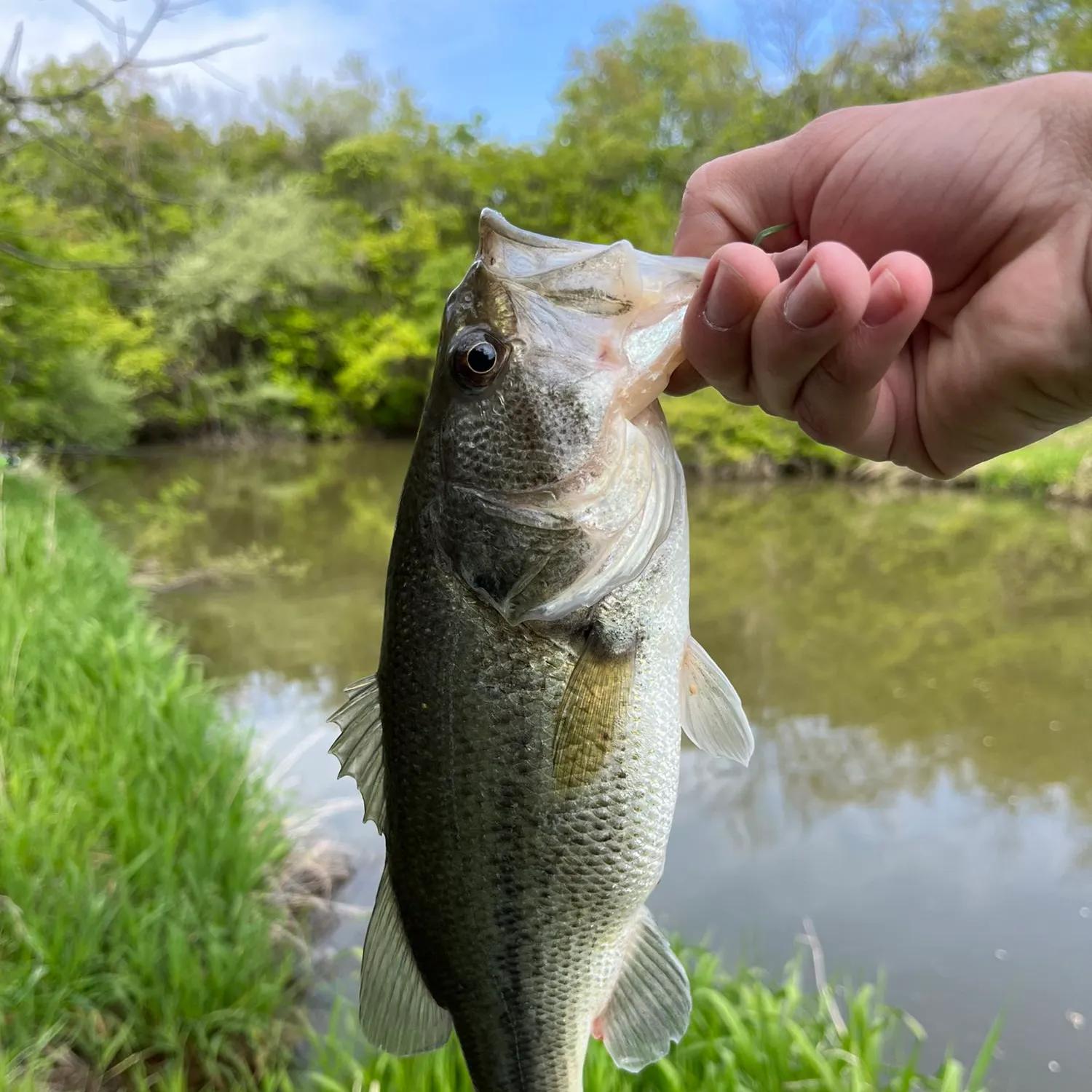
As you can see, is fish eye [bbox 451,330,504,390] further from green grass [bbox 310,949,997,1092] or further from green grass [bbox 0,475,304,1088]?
green grass [bbox 0,475,304,1088]

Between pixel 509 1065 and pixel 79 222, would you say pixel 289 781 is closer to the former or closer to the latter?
pixel 509 1065

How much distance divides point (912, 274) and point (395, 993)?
4.68ft

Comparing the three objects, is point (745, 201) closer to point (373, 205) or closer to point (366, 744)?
point (366, 744)

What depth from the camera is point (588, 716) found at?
1.34 metres

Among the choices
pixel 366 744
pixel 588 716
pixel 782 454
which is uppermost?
pixel 588 716

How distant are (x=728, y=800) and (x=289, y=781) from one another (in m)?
3.06

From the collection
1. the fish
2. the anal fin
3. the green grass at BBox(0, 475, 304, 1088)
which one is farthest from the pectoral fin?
the green grass at BBox(0, 475, 304, 1088)

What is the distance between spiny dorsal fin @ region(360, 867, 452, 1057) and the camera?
1444 millimetres

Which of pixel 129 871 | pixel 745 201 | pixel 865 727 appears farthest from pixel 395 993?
pixel 865 727

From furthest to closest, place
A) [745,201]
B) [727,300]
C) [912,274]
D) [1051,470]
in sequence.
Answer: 1. [1051,470]
2. [745,201]
3. [727,300]
4. [912,274]

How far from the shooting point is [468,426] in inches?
55.9

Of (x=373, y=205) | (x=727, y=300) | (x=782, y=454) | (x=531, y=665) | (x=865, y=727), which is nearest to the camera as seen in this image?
(x=727, y=300)

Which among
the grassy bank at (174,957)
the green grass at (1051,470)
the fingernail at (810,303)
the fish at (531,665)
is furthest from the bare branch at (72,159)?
the green grass at (1051,470)

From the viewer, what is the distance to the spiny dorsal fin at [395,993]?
1444 millimetres
